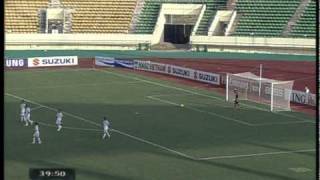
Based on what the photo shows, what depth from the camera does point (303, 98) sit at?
3653cm

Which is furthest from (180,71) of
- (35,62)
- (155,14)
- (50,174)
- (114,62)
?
(50,174)

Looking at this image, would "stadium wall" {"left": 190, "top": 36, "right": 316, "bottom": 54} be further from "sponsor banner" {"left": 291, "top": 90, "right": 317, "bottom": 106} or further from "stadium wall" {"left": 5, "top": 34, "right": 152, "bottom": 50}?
"sponsor banner" {"left": 291, "top": 90, "right": 317, "bottom": 106}

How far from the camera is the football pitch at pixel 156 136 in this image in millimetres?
21391

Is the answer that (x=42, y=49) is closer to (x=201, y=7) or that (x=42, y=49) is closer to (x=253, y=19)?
(x=201, y=7)

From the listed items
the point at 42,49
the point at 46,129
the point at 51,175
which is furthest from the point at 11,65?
the point at 51,175

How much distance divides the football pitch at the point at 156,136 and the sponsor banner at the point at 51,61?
34.7 ft

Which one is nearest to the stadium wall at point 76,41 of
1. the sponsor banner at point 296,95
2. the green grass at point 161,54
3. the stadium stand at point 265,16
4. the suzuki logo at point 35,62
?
the green grass at point 161,54

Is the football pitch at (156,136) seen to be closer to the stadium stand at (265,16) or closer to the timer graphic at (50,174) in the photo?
the timer graphic at (50,174)

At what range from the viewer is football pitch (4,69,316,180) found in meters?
21.4

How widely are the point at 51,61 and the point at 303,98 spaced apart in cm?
2606

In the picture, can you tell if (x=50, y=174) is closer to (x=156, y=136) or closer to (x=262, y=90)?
(x=156, y=136)

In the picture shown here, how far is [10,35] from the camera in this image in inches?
2694

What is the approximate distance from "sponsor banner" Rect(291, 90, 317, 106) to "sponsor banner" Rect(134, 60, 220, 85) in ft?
29.3

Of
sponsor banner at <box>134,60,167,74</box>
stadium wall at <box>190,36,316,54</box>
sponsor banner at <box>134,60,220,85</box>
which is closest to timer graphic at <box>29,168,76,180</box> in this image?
sponsor banner at <box>134,60,220,85</box>
